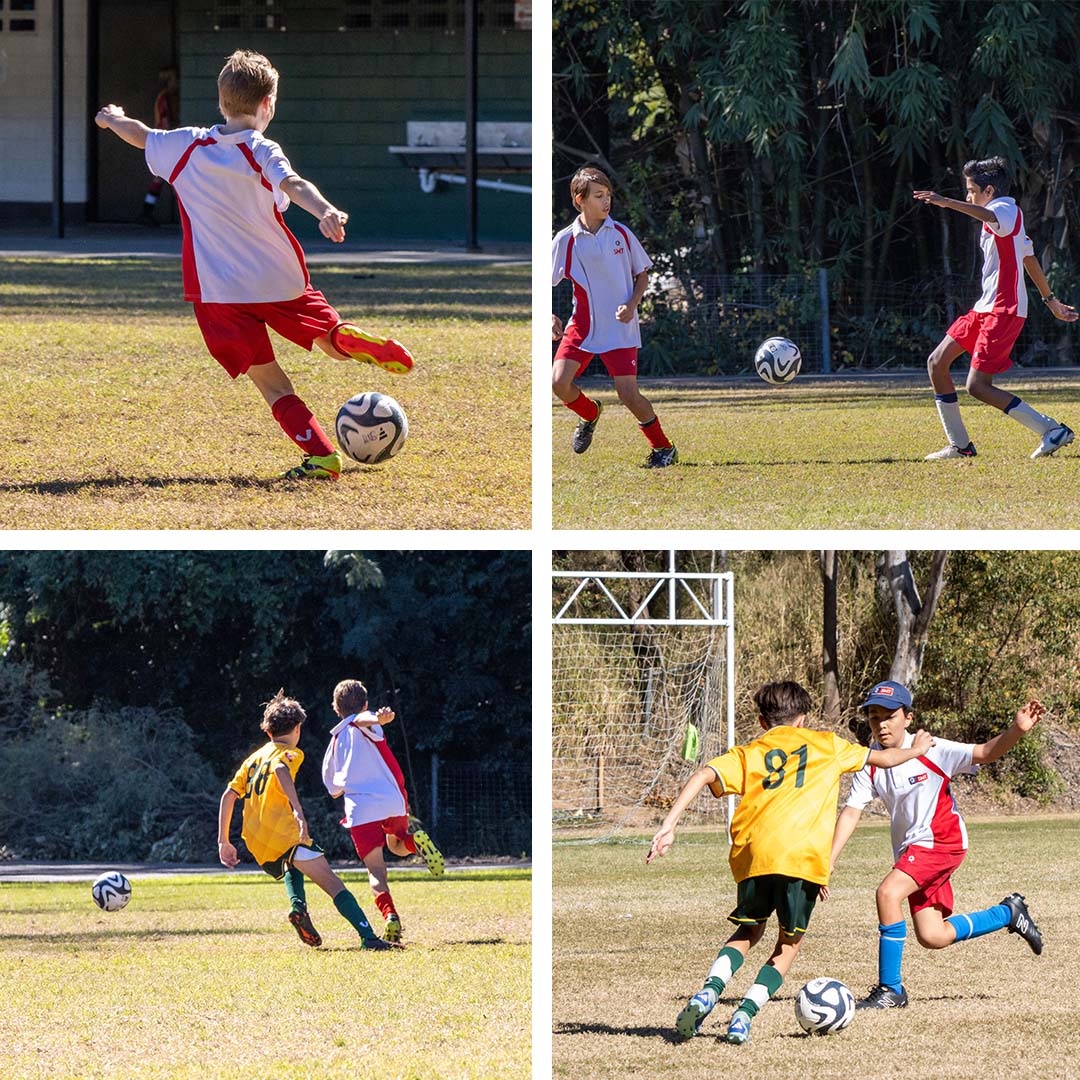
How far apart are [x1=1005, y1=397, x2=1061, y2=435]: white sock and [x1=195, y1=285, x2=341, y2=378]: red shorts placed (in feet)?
11.1

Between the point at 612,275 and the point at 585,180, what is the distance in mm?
472

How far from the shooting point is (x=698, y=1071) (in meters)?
4.12

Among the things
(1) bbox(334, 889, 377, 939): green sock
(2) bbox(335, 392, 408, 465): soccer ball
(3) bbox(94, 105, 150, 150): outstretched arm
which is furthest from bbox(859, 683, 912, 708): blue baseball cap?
(3) bbox(94, 105, 150, 150): outstretched arm

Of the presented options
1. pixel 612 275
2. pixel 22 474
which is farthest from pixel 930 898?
pixel 22 474

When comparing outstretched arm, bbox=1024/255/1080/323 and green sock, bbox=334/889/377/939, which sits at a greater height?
outstretched arm, bbox=1024/255/1080/323

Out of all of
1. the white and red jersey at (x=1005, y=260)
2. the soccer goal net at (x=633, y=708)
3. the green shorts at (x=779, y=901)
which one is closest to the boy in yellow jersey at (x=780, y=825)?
the green shorts at (x=779, y=901)

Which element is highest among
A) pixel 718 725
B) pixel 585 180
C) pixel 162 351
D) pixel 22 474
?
pixel 585 180

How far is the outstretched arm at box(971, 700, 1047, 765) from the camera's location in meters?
4.70

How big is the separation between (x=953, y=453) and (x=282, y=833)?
396 centimetres

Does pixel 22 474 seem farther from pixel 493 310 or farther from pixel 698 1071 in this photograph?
pixel 493 310

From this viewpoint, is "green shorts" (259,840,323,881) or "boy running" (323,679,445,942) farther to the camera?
"boy running" (323,679,445,942)

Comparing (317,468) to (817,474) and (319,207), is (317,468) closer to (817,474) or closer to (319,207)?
A: (319,207)

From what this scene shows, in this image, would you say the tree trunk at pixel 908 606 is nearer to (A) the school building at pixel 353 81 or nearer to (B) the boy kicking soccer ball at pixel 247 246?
(A) the school building at pixel 353 81

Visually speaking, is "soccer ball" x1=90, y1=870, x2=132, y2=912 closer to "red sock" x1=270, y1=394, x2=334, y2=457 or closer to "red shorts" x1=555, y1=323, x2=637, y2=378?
"red sock" x1=270, y1=394, x2=334, y2=457
